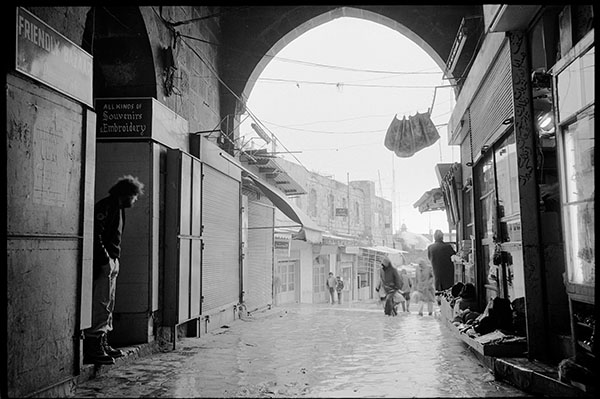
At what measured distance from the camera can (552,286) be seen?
5.13m

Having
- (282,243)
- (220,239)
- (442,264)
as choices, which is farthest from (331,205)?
(220,239)


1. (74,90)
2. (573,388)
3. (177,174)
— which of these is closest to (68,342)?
(74,90)

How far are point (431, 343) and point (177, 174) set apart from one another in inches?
179

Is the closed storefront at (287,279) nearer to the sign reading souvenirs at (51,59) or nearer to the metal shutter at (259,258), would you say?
the metal shutter at (259,258)

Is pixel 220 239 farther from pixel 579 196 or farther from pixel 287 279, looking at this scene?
pixel 287 279

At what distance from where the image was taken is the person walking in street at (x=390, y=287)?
492 inches

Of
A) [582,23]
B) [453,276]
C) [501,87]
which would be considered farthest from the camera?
[453,276]

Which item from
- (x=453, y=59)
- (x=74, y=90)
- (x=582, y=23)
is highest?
(x=453, y=59)

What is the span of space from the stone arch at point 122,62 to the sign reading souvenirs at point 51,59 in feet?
7.80

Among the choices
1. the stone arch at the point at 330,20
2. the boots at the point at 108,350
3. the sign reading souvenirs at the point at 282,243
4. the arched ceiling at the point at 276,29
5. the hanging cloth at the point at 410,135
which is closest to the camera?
the boots at the point at 108,350

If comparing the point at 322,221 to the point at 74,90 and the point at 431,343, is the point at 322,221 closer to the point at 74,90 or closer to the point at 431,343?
the point at 431,343

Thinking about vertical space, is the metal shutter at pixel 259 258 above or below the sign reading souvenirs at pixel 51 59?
below

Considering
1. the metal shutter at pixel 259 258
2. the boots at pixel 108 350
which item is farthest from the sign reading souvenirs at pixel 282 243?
the boots at pixel 108 350

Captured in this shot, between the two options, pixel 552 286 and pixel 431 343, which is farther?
pixel 431 343
